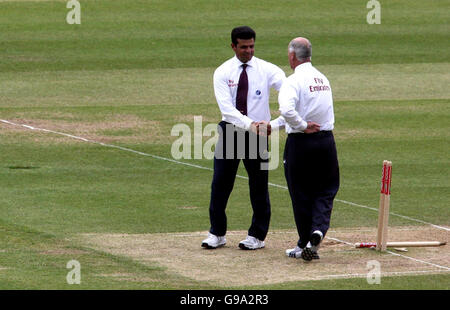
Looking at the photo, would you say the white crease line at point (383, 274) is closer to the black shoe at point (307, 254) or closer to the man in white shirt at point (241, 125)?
the black shoe at point (307, 254)

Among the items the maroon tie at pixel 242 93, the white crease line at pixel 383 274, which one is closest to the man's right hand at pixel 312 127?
the maroon tie at pixel 242 93

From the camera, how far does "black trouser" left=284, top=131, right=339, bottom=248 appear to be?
1059 cm

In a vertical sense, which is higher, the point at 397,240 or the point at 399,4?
the point at 399,4

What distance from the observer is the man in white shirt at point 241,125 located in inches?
434

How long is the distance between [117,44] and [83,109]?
7.20 m

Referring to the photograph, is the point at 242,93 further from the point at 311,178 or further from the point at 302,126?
the point at 311,178

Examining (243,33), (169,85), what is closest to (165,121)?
(169,85)

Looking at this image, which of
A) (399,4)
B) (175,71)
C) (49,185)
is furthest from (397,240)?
(399,4)

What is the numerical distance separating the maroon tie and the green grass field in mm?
1589

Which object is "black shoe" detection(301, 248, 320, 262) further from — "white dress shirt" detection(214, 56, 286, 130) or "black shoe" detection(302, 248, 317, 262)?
"white dress shirt" detection(214, 56, 286, 130)

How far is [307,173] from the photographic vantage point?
10680 mm

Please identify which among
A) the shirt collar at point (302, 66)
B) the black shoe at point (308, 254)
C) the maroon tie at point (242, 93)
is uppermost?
the shirt collar at point (302, 66)

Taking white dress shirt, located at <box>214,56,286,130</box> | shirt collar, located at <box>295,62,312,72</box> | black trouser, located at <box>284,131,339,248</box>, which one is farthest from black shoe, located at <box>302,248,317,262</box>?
shirt collar, located at <box>295,62,312,72</box>

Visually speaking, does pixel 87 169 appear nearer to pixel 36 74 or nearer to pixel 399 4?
pixel 36 74
